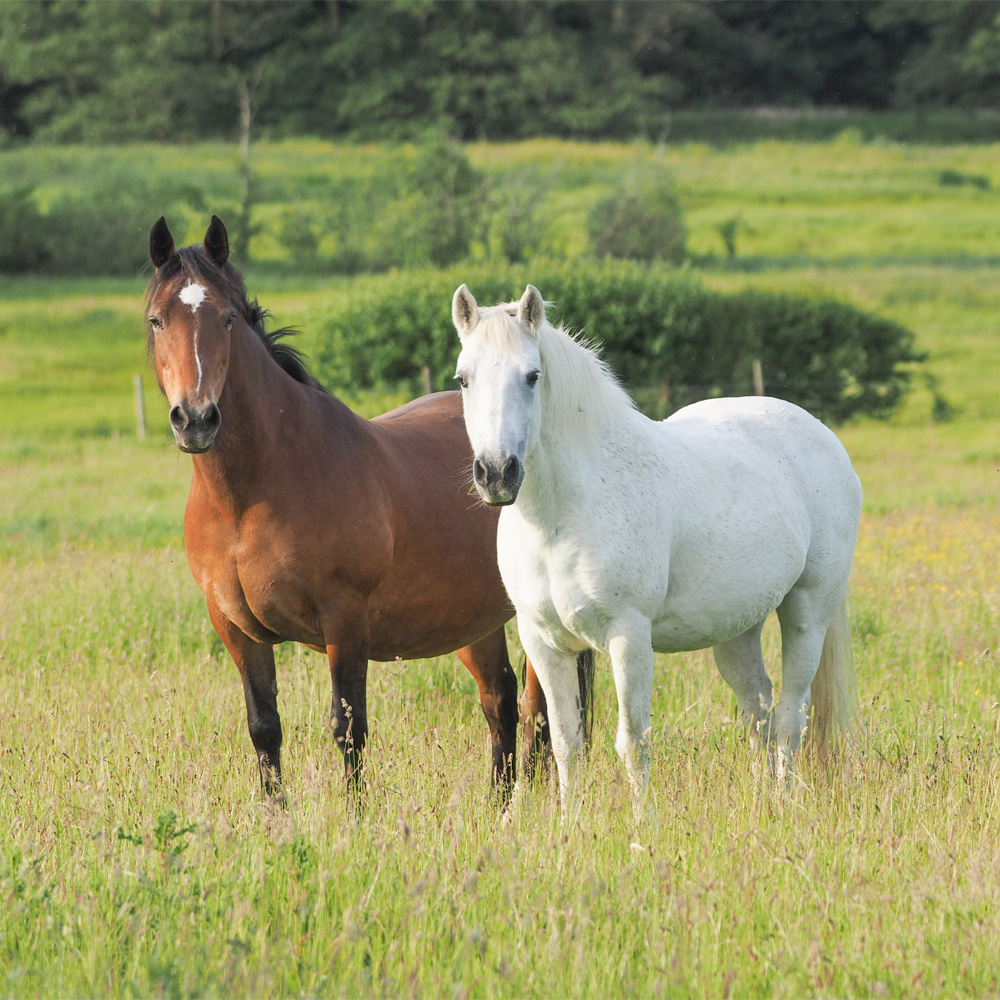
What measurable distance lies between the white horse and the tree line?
41.8 m

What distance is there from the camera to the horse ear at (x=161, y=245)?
4254 mm

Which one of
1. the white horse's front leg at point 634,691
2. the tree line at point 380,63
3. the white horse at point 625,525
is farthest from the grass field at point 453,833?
the tree line at point 380,63

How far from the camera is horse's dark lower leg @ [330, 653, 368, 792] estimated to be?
14.7 feet

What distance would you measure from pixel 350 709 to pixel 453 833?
95 centimetres

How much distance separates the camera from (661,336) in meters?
21.1

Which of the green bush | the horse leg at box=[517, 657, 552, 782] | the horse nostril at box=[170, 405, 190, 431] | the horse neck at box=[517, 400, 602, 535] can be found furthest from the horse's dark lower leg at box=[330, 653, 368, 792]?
the green bush

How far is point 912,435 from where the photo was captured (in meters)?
19.7

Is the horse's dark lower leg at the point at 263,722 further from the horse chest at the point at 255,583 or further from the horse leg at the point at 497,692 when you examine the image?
the horse leg at the point at 497,692

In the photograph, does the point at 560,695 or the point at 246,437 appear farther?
the point at 246,437

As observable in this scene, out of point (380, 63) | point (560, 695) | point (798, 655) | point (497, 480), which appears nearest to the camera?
point (497, 480)

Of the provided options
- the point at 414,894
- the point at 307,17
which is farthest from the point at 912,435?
the point at 307,17

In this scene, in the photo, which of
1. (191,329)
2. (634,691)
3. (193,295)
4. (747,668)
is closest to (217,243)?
(193,295)

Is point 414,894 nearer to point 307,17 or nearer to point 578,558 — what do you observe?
point 578,558

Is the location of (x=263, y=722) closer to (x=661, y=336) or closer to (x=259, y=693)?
(x=259, y=693)
